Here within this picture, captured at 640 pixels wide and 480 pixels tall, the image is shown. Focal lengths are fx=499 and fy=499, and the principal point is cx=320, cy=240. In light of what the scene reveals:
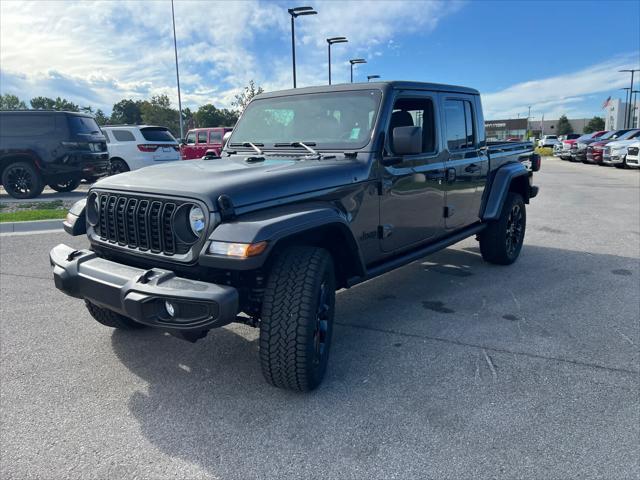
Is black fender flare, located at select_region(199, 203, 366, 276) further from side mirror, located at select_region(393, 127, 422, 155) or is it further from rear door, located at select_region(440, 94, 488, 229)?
rear door, located at select_region(440, 94, 488, 229)

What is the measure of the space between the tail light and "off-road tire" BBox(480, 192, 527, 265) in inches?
421

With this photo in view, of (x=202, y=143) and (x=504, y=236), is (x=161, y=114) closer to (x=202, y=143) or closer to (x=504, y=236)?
(x=202, y=143)

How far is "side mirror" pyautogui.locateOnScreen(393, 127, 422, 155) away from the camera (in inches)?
139

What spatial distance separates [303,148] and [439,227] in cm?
159

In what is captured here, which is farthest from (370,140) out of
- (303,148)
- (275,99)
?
(275,99)

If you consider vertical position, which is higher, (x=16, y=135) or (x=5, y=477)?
(x=16, y=135)

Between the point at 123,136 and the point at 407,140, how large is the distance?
1238cm

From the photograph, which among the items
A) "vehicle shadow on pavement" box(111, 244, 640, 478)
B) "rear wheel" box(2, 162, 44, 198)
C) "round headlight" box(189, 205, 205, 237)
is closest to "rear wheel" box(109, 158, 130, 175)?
"rear wheel" box(2, 162, 44, 198)

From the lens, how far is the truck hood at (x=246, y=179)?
9.29ft

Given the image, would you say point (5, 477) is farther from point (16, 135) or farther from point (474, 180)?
point (16, 135)

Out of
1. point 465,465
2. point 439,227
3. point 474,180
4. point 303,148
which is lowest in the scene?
point 465,465

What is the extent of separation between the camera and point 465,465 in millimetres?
2373

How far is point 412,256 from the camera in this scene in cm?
418

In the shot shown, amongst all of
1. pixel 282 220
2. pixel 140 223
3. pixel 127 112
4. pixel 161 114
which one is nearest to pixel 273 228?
pixel 282 220
